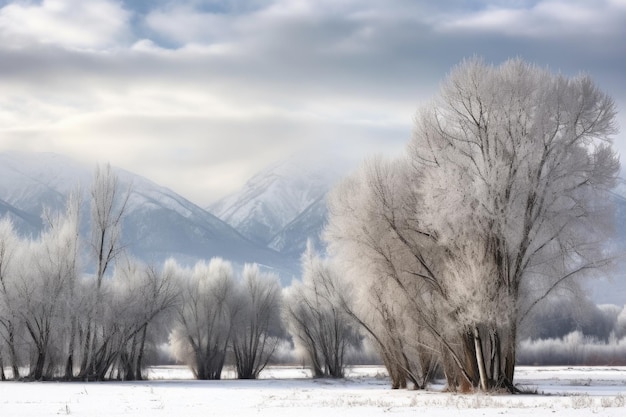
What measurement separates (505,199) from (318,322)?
35.0 m

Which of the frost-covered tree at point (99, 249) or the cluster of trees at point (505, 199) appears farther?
the frost-covered tree at point (99, 249)

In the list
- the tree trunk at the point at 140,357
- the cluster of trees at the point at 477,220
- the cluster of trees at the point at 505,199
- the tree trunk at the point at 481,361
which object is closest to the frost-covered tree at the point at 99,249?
the tree trunk at the point at 140,357

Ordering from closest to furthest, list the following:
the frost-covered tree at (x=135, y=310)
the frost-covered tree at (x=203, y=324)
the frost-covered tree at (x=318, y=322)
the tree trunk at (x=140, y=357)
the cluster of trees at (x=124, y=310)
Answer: the cluster of trees at (x=124, y=310) → the frost-covered tree at (x=135, y=310) → the tree trunk at (x=140, y=357) → the frost-covered tree at (x=318, y=322) → the frost-covered tree at (x=203, y=324)

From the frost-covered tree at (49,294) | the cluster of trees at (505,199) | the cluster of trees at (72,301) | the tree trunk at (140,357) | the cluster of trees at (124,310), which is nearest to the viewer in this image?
the cluster of trees at (505,199)

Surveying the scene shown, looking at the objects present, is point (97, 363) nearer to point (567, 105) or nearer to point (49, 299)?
point (49, 299)

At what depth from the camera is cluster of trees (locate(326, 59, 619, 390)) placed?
28.6m

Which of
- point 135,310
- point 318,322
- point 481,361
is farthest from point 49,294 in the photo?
point 481,361

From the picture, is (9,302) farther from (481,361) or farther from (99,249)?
(481,361)

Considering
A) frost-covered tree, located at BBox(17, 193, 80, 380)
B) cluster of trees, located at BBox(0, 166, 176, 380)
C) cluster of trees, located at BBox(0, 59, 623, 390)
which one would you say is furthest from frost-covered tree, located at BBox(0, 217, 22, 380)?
cluster of trees, located at BBox(0, 59, 623, 390)

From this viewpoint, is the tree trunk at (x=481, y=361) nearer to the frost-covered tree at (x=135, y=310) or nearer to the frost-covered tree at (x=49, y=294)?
the frost-covered tree at (x=135, y=310)

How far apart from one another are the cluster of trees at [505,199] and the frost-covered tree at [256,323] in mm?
34283

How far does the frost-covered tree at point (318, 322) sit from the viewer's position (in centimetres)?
5828

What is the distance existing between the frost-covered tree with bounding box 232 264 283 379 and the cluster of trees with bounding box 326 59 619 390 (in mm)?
34283

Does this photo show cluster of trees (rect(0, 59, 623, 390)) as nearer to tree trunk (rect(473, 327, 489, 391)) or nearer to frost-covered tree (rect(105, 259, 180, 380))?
tree trunk (rect(473, 327, 489, 391))
